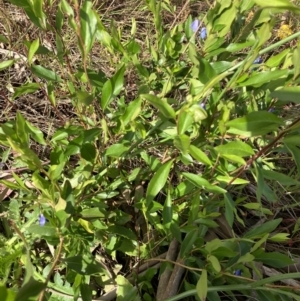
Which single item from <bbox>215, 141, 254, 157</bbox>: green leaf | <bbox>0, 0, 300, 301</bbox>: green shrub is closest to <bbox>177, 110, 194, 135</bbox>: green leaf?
<bbox>0, 0, 300, 301</bbox>: green shrub

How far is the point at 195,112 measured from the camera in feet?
2.56

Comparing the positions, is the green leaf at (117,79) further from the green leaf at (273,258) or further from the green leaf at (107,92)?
the green leaf at (273,258)

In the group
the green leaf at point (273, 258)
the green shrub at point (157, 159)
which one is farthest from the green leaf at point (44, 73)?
the green leaf at point (273, 258)

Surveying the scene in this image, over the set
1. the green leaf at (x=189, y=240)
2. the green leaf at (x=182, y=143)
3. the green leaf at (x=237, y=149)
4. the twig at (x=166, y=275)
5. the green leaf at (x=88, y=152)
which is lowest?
the twig at (x=166, y=275)

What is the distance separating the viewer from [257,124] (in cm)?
86

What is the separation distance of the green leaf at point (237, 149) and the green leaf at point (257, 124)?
0.04 metres

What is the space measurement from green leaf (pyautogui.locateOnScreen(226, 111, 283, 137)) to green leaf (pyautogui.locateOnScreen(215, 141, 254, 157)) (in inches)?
1.4

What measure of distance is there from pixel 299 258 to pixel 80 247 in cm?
80

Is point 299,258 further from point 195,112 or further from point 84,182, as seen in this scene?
point 195,112

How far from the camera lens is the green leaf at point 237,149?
91cm

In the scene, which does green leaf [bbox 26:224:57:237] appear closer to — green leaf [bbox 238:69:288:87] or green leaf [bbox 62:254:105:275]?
green leaf [bbox 62:254:105:275]

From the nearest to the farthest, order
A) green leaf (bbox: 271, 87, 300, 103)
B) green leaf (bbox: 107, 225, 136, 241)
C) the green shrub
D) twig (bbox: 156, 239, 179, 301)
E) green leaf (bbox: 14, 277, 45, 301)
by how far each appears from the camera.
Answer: green leaf (bbox: 14, 277, 45, 301), green leaf (bbox: 271, 87, 300, 103), the green shrub, green leaf (bbox: 107, 225, 136, 241), twig (bbox: 156, 239, 179, 301)

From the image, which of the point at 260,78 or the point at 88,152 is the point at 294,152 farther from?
the point at 88,152

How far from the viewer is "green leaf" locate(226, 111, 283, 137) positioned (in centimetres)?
83
